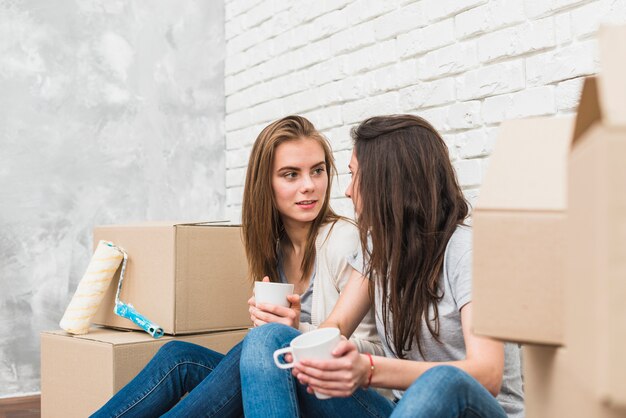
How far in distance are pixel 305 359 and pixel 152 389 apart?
0.66 meters

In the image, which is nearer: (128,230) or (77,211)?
(128,230)

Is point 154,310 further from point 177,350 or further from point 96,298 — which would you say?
point 177,350

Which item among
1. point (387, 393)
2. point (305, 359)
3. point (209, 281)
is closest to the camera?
point (305, 359)

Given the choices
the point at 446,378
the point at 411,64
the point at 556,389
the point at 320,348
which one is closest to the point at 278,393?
the point at 320,348

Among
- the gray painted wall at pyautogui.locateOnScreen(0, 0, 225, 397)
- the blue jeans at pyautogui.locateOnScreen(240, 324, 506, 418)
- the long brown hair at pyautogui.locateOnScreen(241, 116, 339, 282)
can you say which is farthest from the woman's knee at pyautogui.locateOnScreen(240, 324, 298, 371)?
the gray painted wall at pyautogui.locateOnScreen(0, 0, 225, 397)

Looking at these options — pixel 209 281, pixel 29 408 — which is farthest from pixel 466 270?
pixel 29 408

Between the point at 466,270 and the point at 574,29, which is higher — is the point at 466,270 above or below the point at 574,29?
below

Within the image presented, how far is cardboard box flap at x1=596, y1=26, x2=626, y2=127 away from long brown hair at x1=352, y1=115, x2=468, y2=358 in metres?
0.79

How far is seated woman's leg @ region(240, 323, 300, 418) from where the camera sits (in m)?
1.30

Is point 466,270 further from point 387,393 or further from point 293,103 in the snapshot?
point 293,103

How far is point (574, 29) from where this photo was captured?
1.57 meters

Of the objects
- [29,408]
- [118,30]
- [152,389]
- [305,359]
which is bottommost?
[29,408]

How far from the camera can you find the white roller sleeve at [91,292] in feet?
6.70

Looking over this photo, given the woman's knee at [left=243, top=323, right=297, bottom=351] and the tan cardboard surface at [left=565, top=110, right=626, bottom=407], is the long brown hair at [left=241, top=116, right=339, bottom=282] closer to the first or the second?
the woman's knee at [left=243, top=323, right=297, bottom=351]
